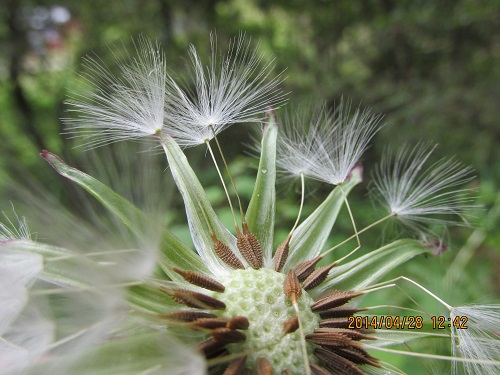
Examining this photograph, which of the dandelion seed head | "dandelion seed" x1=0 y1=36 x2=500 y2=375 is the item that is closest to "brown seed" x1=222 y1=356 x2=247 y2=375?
"dandelion seed" x1=0 y1=36 x2=500 y2=375

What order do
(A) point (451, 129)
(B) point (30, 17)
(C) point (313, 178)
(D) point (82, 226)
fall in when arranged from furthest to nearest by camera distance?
(B) point (30, 17), (A) point (451, 129), (C) point (313, 178), (D) point (82, 226)

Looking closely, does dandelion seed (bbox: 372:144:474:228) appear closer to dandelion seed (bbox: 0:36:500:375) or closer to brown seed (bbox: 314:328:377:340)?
dandelion seed (bbox: 0:36:500:375)

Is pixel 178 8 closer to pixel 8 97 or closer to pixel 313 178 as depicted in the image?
pixel 8 97

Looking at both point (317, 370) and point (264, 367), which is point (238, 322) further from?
point (317, 370)

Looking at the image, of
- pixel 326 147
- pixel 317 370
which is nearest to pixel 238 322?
pixel 317 370

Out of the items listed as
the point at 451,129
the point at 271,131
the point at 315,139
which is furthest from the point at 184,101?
the point at 451,129

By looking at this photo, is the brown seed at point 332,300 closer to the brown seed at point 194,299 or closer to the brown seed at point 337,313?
the brown seed at point 337,313
